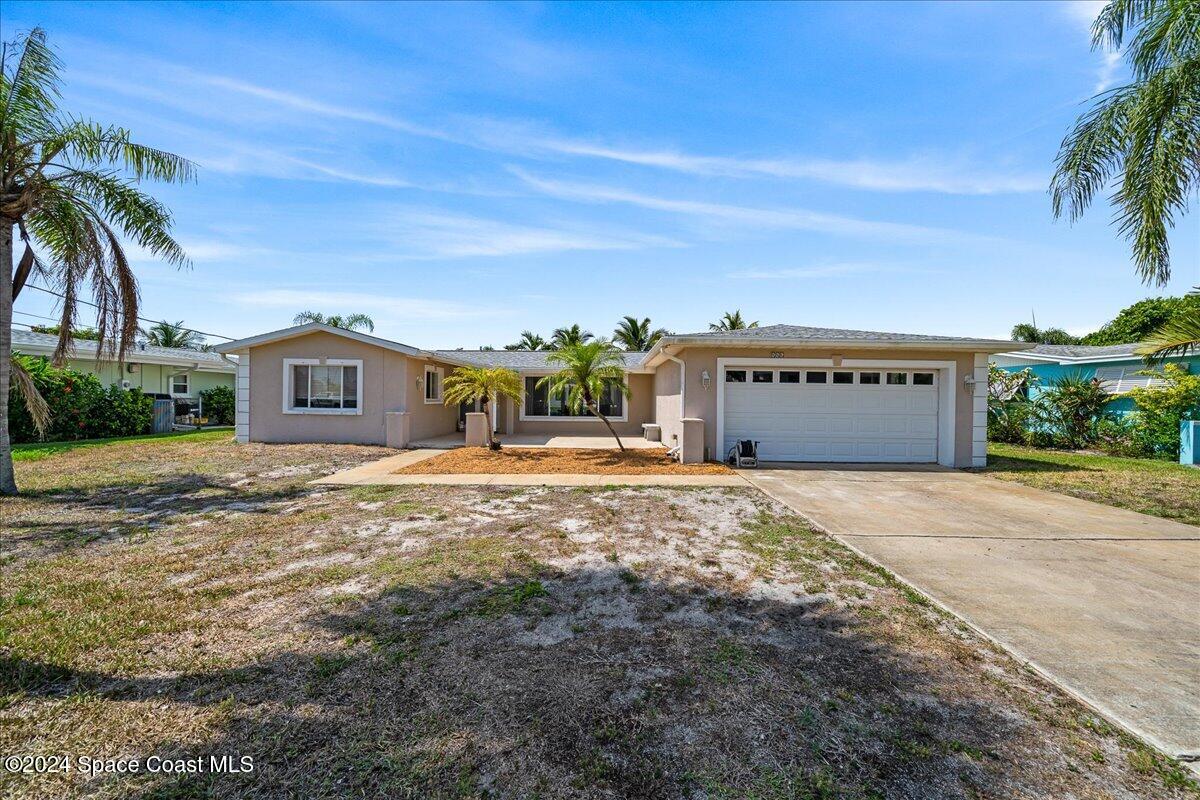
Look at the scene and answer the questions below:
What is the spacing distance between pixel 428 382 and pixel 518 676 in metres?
14.9

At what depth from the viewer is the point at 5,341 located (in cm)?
838

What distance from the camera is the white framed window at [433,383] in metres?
16.8

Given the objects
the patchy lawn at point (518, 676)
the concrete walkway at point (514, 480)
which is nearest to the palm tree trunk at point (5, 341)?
the patchy lawn at point (518, 676)

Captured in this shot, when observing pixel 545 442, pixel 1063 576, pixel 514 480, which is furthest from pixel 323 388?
pixel 1063 576

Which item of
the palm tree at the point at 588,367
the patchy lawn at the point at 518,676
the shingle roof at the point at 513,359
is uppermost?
the shingle roof at the point at 513,359

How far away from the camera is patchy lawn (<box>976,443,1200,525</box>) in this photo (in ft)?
26.7

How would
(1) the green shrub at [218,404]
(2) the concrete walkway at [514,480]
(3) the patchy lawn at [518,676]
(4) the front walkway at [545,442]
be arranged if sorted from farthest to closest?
(1) the green shrub at [218,404], (4) the front walkway at [545,442], (2) the concrete walkway at [514,480], (3) the patchy lawn at [518,676]

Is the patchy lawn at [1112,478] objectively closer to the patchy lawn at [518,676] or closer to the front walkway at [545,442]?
the patchy lawn at [518,676]

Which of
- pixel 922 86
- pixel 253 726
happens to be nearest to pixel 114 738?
pixel 253 726

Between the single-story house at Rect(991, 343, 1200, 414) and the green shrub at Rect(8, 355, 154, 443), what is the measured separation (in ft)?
95.9

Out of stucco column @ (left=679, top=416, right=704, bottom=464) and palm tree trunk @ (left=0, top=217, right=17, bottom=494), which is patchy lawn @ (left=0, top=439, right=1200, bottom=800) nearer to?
palm tree trunk @ (left=0, top=217, right=17, bottom=494)

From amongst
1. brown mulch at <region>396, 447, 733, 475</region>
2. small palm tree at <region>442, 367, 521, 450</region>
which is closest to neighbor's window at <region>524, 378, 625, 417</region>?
small palm tree at <region>442, 367, 521, 450</region>

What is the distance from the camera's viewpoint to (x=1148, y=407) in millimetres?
14109

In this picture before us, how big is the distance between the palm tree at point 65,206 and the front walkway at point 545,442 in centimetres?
735
